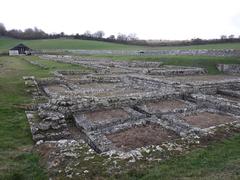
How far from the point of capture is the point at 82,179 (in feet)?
18.7

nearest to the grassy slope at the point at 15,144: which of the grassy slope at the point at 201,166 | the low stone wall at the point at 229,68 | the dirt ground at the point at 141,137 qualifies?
the grassy slope at the point at 201,166

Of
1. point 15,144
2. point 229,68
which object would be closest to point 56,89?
point 15,144

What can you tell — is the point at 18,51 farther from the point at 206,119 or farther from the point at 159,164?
the point at 159,164

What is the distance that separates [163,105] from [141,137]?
4.93m

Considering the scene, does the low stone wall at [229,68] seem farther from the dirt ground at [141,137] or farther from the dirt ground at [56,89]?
the dirt ground at [141,137]

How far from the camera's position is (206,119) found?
11211 mm

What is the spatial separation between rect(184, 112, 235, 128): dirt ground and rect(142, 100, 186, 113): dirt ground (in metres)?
1.49

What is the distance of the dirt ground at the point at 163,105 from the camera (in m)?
12.4

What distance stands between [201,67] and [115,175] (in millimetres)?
24443

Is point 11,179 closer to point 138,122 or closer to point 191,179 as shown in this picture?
point 191,179

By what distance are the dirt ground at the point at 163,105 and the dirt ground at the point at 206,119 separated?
1.49 meters

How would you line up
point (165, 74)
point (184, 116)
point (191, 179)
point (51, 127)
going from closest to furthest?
1. point (191, 179)
2. point (51, 127)
3. point (184, 116)
4. point (165, 74)

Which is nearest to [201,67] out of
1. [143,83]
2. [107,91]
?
[143,83]

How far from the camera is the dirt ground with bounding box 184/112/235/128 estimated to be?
34.5ft
